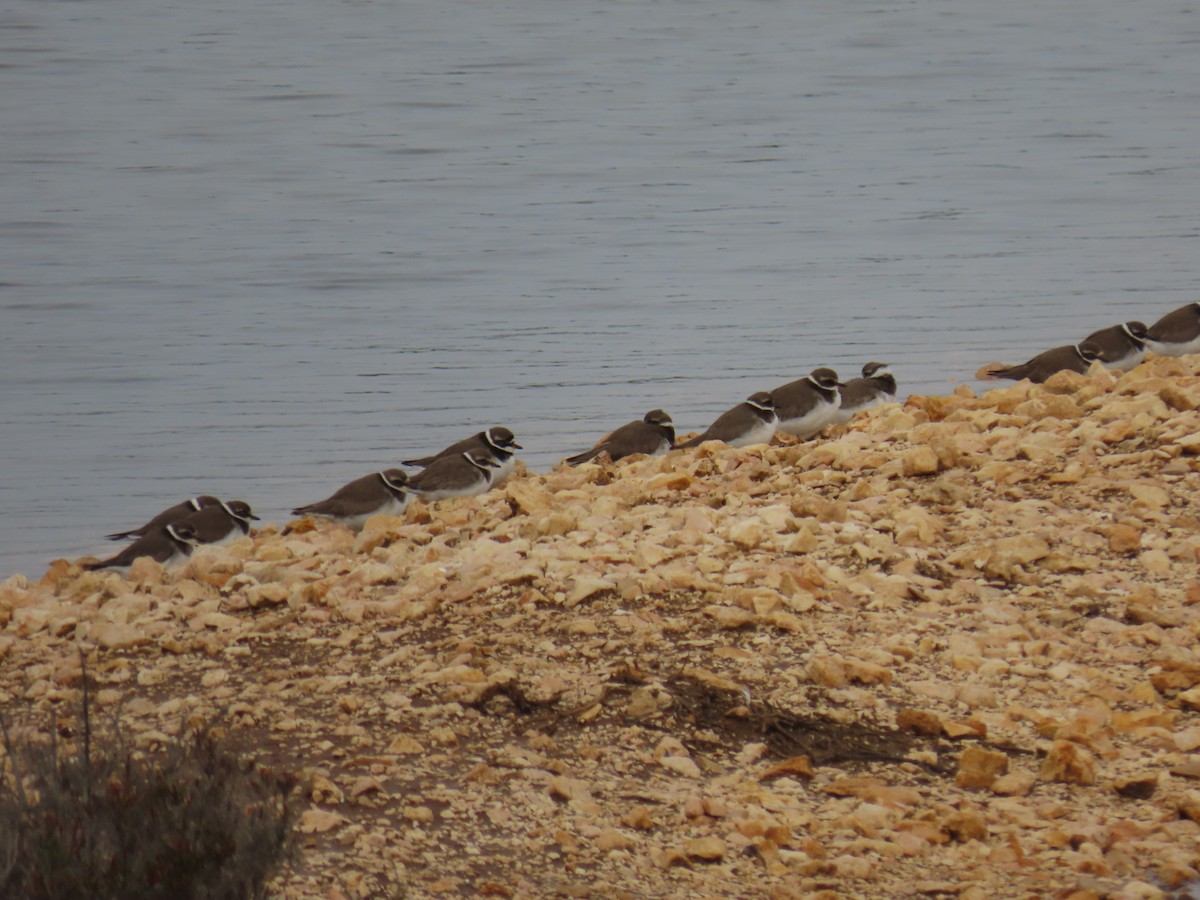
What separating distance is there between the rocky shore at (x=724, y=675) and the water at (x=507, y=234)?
3471 mm

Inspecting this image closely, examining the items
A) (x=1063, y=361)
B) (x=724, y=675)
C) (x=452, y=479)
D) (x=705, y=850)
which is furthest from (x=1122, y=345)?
(x=705, y=850)

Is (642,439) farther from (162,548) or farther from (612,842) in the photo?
(612,842)

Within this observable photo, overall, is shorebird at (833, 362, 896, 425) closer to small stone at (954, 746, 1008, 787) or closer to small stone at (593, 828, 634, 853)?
small stone at (954, 746, 1008, 787)

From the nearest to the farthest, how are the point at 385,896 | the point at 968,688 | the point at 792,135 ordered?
the point at 385,896
the point at 968,688
the point at 792,135

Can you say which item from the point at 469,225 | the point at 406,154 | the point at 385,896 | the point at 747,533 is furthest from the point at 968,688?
the point at 406,154

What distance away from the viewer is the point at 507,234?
62.1ft

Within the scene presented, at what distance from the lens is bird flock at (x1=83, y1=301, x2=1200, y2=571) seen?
9148 millimetres

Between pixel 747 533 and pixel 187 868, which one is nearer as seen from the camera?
pixel 187 868

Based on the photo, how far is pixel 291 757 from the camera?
5.60 m

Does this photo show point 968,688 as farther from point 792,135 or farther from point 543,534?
point 792,135

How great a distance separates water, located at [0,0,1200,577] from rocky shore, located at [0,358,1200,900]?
347 centimetres

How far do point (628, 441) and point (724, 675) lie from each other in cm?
420

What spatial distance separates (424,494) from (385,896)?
190 inches

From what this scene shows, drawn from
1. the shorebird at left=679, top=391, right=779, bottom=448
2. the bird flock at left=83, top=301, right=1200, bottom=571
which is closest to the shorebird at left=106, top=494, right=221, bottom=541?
the bird flock at left=83, top=301, right=1200, bottom=571
